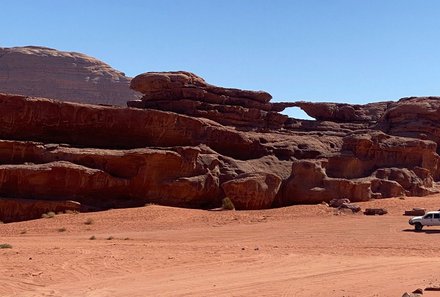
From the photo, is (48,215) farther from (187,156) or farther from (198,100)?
(198,100)

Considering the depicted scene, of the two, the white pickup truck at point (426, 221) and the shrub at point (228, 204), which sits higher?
the white pickup truck at point (426, 221)

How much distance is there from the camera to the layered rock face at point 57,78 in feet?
300

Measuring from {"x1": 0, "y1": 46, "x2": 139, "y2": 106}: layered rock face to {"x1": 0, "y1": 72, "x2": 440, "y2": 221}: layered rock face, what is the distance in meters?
51.0

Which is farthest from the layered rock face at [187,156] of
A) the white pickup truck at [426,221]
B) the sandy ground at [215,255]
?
the white pickup truck at [426,221]

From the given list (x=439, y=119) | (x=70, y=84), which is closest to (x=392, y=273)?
(x=439, y=119)

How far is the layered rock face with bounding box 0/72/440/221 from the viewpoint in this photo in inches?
1167

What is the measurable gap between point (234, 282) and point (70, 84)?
3411 inches

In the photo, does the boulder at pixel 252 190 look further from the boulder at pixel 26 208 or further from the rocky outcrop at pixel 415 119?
the rocky outcrop at pixel 415 119

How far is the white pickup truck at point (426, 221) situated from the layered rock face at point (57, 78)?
7184cm

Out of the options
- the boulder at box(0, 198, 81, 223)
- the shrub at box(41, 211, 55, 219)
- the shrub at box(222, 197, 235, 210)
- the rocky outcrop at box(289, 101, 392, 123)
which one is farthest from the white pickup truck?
the rocky outcrop at box(289, 101, 392, 123)

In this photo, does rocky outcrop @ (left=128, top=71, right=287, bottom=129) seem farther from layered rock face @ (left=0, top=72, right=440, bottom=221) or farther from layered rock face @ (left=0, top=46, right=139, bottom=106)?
layered rock face @ (left=0, top=46, right=139, bottom=106)

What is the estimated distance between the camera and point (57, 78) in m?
93.9

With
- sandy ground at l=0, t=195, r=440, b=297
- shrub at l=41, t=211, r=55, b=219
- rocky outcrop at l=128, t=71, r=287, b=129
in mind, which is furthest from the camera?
rocky outcrop at l=128, t=71, r=287, b=129

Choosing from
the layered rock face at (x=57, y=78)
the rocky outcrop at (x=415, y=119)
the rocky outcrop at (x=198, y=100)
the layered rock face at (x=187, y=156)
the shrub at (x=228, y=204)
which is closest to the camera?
the layered rock face at (x=187, y=156)
